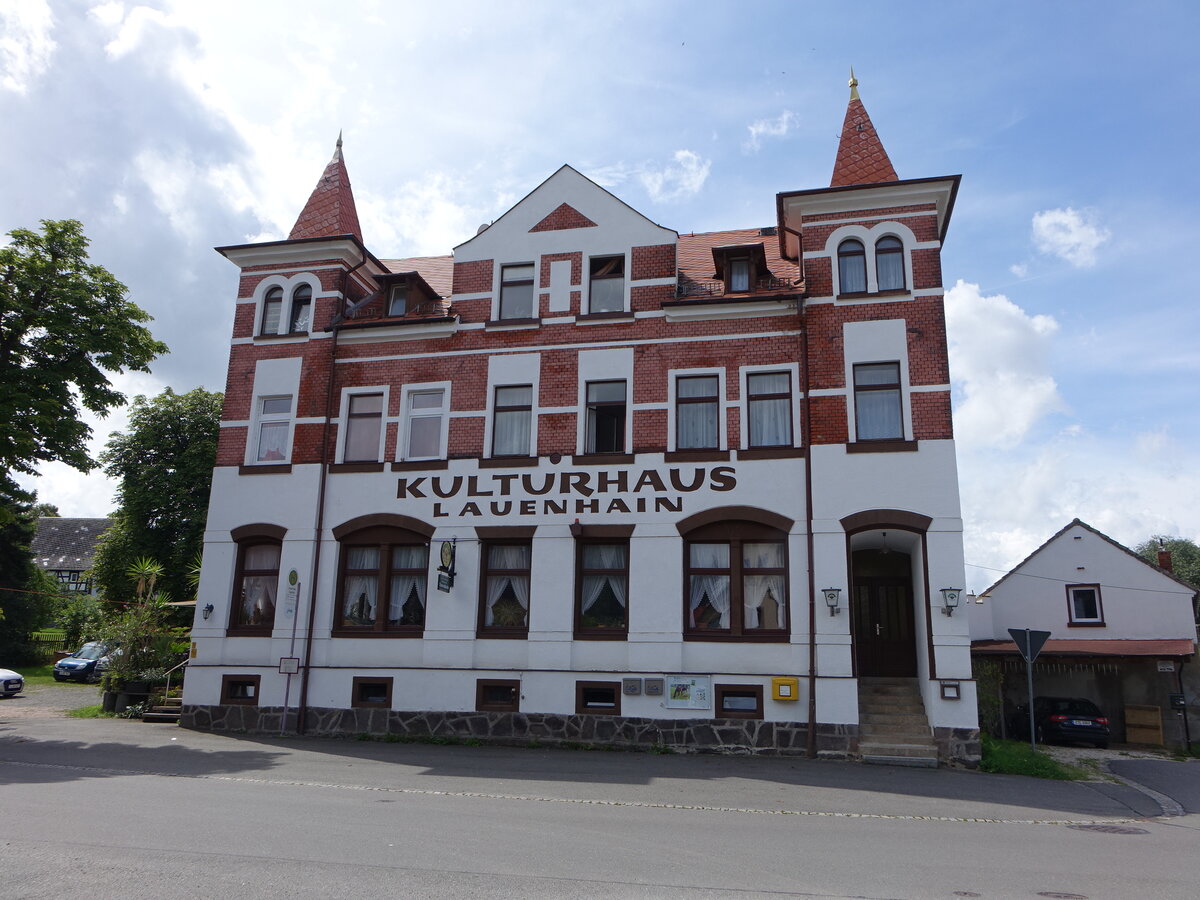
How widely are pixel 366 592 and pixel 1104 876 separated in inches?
587

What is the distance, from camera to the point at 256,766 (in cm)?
1427

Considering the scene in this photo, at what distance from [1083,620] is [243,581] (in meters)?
26.9

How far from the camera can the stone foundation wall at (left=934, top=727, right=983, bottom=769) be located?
609 inches

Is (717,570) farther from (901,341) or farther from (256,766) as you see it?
(256,766)

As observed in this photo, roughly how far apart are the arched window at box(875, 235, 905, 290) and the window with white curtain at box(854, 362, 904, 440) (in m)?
1.73

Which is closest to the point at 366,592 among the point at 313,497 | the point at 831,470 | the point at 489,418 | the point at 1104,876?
the point at 313,497

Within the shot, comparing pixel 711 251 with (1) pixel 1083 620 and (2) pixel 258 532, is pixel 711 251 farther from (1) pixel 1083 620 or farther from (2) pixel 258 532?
(1) pixel 1083 620

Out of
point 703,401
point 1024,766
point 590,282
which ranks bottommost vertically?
point 1024,766

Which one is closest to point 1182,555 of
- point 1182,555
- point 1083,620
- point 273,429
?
point 1182,555

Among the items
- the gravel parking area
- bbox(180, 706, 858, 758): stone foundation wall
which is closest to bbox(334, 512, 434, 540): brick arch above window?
bbox(180, 706, 858, 758): stone foundation wall

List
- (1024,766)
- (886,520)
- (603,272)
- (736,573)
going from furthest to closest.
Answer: (603,272) < (736,573) < (886,520) < (1024,766)

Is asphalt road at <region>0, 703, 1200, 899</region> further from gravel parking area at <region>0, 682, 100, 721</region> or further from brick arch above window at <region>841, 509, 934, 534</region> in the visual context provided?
gravel parking area at <region>0, 682, 100, 721</region>

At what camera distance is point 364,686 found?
61.3ft

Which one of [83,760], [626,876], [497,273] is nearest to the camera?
[626,876]
